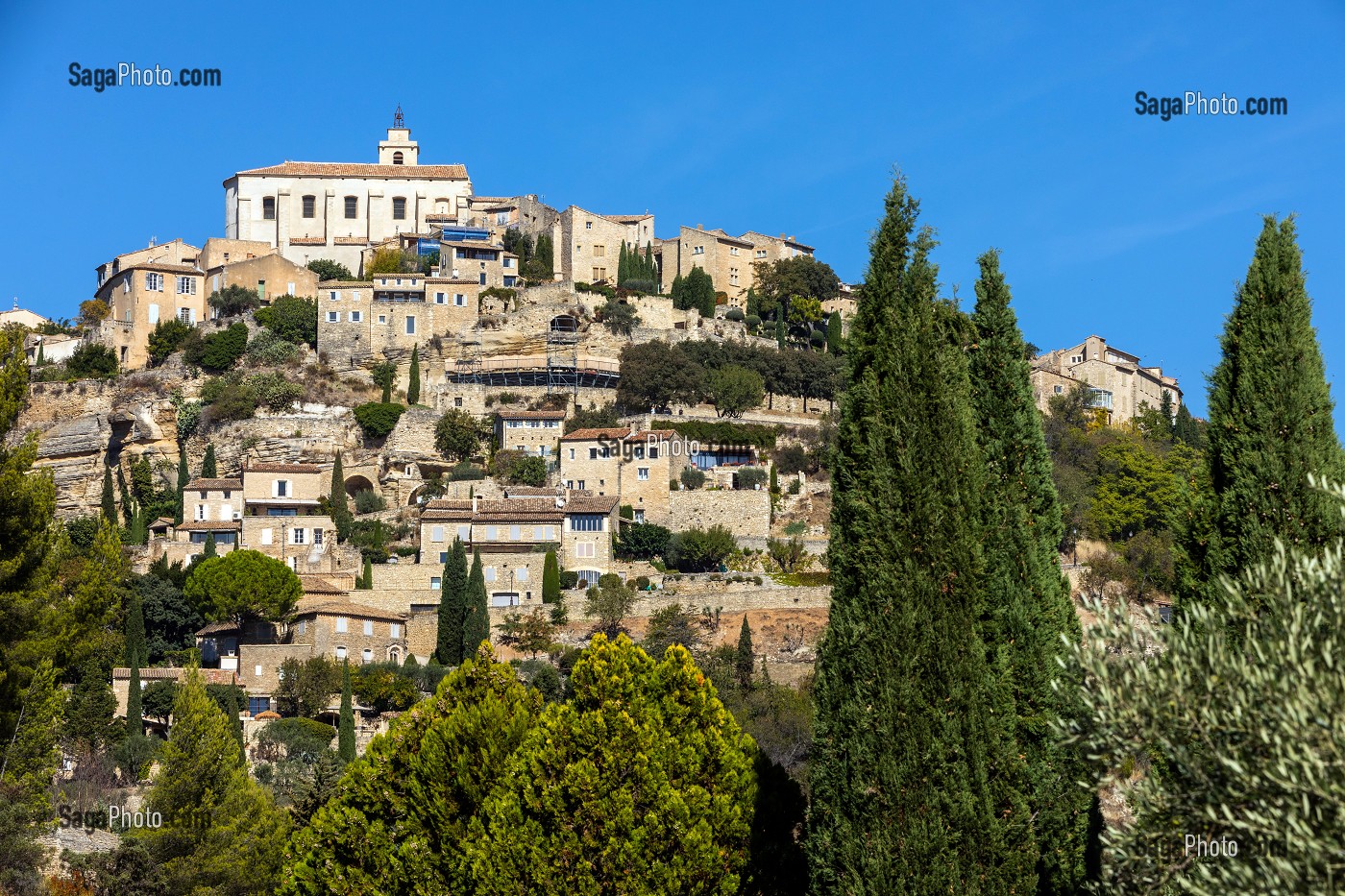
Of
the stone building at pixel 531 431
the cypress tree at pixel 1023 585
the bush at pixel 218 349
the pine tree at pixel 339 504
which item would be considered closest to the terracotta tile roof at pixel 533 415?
the stone building at pixel 531 431

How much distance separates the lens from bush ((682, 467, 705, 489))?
2692 inches

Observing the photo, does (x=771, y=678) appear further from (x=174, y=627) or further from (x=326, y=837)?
(x=326, y=837)

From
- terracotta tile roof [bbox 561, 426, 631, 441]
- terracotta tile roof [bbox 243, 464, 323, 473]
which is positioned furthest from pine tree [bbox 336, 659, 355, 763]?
terracotta tile roof [bbox 561, 426, 631, 441]

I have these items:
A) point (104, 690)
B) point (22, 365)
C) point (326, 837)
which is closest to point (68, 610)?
point (22, 365)

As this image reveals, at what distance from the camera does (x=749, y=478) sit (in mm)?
69312

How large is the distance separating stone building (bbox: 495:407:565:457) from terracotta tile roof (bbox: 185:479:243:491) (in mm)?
12299

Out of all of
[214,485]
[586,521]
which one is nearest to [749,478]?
[586,521]

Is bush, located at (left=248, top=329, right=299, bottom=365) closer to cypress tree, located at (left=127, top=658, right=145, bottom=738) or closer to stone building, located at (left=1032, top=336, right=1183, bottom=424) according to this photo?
cypress tree, located at (left=127, top=658, right=145, bottom=738)

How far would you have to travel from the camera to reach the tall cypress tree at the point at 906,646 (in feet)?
48.7

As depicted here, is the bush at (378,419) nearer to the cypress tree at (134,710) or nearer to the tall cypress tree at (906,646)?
the cypress tree at (134,710)

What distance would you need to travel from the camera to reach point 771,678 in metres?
55.1

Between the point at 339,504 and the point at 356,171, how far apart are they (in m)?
33.4

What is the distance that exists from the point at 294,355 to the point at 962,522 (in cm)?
6878

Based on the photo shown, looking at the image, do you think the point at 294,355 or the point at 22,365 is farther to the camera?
the point at 294,355
